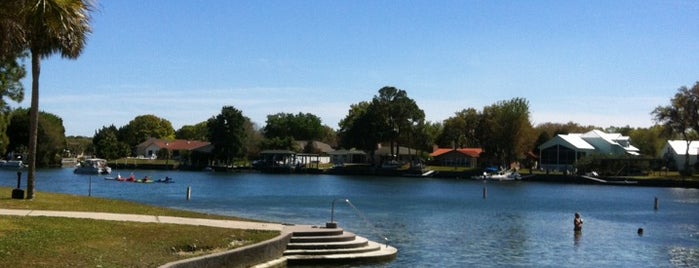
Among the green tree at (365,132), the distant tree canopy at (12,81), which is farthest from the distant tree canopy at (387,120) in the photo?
the distant tree canopy at (12,81)

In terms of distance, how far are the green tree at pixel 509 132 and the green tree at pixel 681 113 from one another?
27.3 m

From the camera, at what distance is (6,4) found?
18.9 metres

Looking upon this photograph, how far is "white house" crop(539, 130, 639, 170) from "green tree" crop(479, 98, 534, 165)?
491cm

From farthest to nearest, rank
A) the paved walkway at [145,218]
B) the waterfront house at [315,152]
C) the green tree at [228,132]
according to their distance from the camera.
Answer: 1. the waterfront house at [315,152]
2. the green tree at [228,132]
3. the paved walkway at [145,218]

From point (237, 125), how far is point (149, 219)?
135 m

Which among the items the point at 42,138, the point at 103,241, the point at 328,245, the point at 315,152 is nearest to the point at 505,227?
the point at 328,245

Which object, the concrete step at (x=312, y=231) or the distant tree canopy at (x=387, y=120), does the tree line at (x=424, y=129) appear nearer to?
the distant tree canopy at (x=387, y=120)

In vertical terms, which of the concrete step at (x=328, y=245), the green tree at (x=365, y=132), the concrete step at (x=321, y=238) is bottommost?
the concrete step at (x=328, y=245)

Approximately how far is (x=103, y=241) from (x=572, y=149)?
13098 cm

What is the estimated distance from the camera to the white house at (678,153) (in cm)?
14575

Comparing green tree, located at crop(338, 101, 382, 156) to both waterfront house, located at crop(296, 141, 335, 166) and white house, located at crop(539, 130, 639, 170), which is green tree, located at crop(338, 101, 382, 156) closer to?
waterfront house, located at crop(296, 141, 335, 166)

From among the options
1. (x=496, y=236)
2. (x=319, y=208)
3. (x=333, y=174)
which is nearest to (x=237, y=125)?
(x=333, y=174)

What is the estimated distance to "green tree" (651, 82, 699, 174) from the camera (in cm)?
12538

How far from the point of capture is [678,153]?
147m
